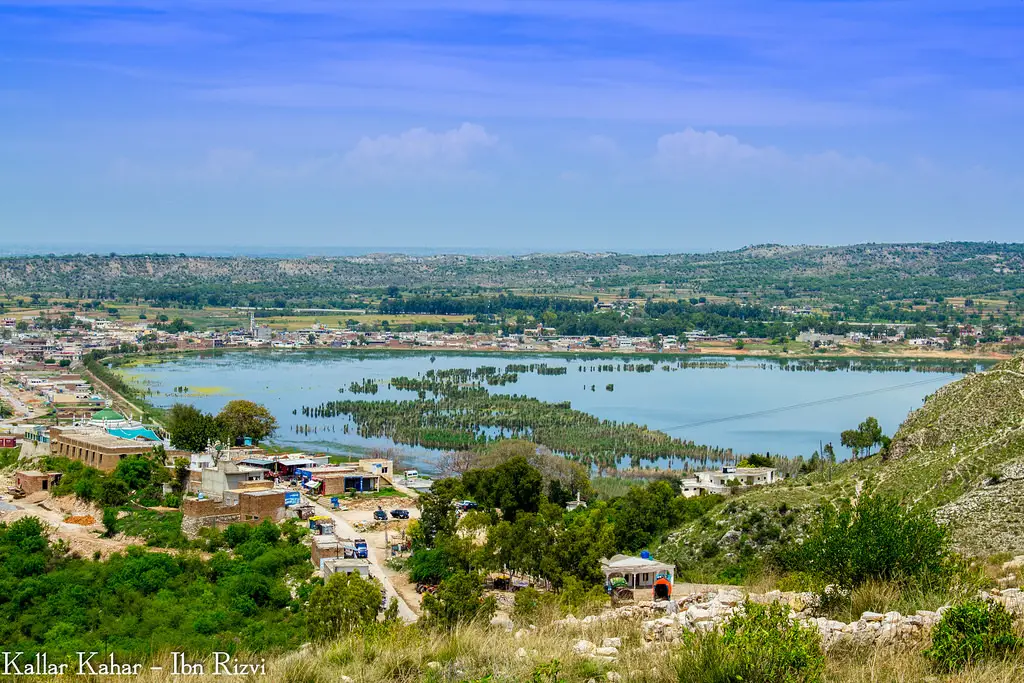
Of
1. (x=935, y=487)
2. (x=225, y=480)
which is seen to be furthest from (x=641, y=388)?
(x=935, y=487)

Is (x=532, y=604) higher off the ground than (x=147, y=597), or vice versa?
(x=532, y=604)

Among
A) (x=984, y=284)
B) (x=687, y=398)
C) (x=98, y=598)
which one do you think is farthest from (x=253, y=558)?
(x=984, y=284)

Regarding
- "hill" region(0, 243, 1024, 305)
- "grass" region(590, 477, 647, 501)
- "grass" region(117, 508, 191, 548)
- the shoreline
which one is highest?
"hill" region(0, 243, 1024, 305)

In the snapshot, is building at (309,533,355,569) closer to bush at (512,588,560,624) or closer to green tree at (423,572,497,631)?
green tree at (423,572,497,631)

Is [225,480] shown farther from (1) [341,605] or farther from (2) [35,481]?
(1) [341,605]

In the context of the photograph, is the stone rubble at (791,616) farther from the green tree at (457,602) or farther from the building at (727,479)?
the building at (727,479)

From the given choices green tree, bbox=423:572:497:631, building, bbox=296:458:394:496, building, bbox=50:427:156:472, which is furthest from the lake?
green tree, bbox=423:572:497:631

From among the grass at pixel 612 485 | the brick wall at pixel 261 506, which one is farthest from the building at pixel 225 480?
the grass at pixel 612 485
